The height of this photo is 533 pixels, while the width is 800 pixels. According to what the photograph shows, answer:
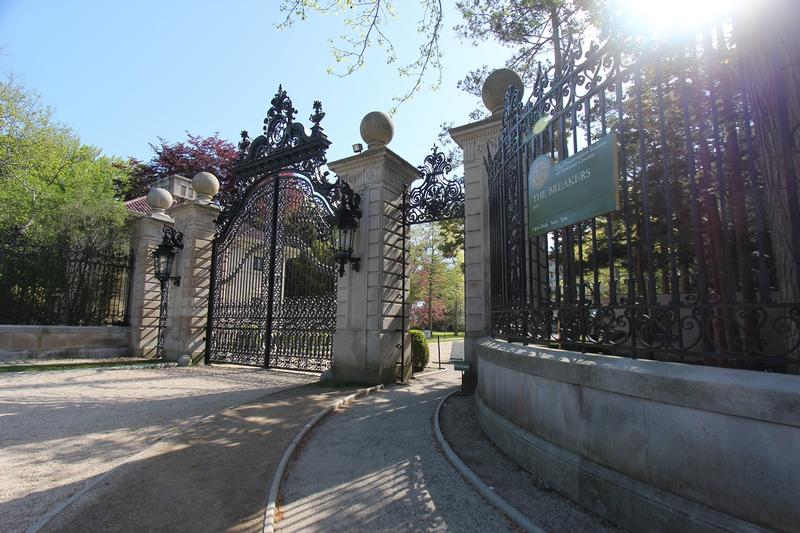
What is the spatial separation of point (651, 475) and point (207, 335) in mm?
12352

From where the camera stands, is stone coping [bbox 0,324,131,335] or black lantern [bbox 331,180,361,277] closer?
black lantern [bbox 331,180,361,277]

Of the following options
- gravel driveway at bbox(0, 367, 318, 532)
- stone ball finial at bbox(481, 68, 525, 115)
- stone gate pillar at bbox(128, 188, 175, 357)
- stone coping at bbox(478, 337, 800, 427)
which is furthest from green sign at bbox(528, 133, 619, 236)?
stone gate pillar at bbox(128, 188, 175, 357)

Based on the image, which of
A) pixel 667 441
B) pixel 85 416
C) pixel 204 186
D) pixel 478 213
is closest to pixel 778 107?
pixel 667 441

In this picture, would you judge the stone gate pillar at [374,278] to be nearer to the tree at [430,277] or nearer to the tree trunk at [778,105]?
the tree trunk at [778,105]

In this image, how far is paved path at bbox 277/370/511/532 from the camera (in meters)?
2.98

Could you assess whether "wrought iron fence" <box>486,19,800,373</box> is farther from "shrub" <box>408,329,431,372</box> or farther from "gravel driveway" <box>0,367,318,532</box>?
"shrub" <box>408,329,431,372</box>

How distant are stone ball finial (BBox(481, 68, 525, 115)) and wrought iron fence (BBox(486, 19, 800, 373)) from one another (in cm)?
195

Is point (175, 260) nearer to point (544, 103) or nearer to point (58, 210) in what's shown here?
point (58, 210)

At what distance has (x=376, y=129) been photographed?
932cm

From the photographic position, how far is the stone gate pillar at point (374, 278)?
28.7 feet

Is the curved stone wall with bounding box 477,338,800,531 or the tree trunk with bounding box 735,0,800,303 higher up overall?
the tree trunk with bounding box 735,0,800,303

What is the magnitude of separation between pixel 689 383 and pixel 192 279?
12794mm

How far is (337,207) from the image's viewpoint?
376 inches

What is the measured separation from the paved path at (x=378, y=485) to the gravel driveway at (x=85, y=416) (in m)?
1.90
